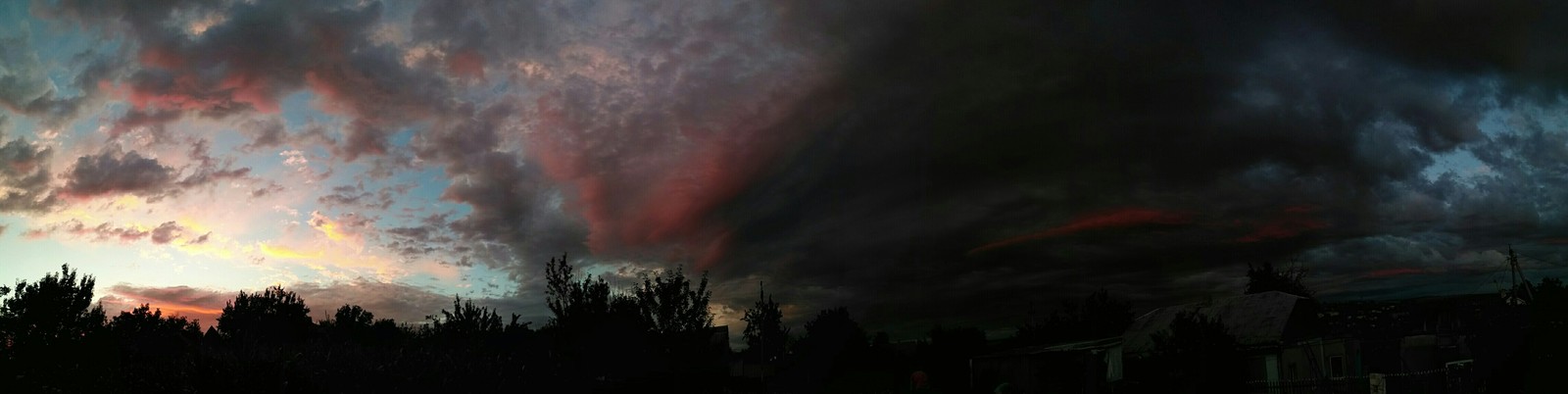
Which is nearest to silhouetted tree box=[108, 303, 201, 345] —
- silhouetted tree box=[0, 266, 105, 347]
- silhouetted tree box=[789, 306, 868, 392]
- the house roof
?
silhouetted tree box=[0, 266, 105, 347]

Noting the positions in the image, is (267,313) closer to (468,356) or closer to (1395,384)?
(468,356)

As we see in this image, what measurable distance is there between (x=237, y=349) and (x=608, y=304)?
791 inches

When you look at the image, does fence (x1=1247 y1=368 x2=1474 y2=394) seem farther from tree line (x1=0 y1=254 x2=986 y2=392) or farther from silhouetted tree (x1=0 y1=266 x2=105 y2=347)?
silhouetted tree (x1=0 y1=266 x2=105 y2=347)

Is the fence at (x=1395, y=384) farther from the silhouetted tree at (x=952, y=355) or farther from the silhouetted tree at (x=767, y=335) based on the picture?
the silhouetted tree at (x=767, y=335)

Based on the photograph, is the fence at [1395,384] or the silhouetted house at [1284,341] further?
the silhouetted house at [1284,341]

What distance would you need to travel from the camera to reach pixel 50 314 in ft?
168

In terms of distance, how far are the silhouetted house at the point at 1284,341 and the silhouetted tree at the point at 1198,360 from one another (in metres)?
4.20

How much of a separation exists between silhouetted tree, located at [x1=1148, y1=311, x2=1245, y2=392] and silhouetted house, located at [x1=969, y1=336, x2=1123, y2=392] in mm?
7938

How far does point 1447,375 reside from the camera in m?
26.4

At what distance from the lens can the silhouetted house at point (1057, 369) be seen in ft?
140

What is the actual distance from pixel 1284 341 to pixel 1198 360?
474 inches

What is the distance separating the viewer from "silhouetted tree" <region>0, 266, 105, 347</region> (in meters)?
49.5

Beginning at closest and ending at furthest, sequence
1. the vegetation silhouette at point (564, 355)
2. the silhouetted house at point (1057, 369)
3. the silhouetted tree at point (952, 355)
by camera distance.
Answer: the vegetation silhouette at point (564, 355) → the silhouetted house at point (1057, 369) → the silhouetted tree at point (952, 355)

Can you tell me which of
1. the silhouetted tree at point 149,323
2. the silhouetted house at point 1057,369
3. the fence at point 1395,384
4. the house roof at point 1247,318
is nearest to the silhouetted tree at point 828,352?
the silhouetted house at point 1057,369
